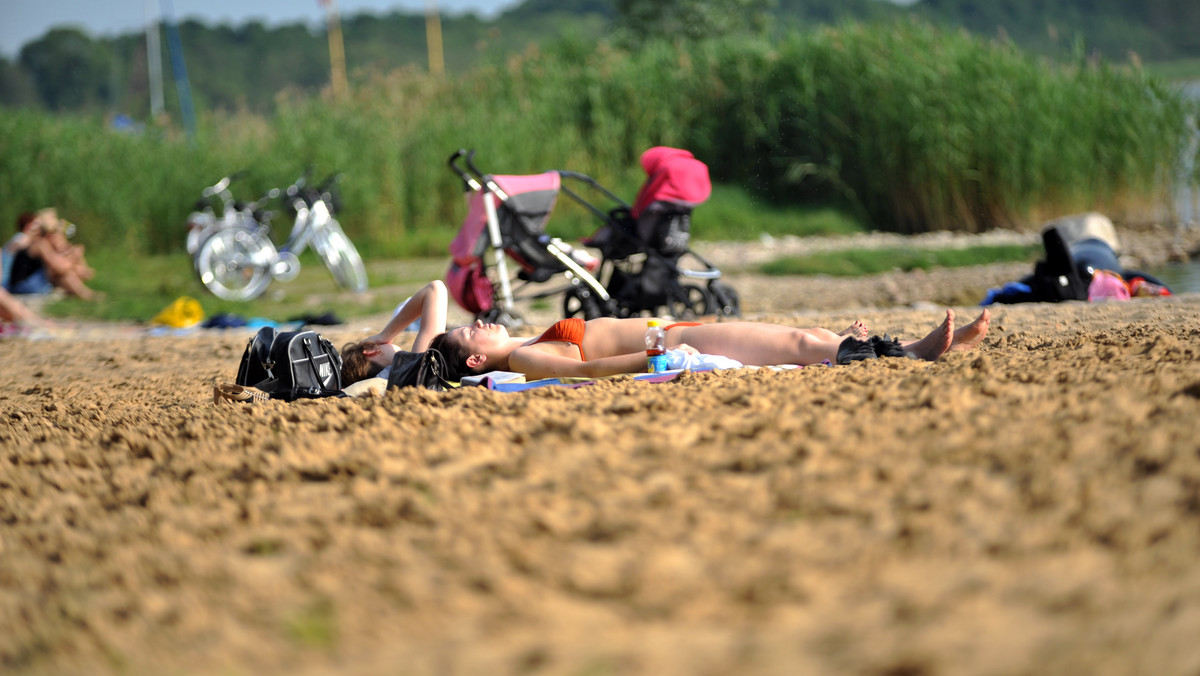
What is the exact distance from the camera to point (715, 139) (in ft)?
49.7

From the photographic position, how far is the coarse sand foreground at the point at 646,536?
1487 millimetres

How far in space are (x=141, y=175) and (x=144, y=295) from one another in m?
3.64

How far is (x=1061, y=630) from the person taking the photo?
4.74 ft

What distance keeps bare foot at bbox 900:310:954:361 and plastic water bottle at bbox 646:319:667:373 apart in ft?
2.96

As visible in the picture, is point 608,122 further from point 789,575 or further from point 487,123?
point 789,575

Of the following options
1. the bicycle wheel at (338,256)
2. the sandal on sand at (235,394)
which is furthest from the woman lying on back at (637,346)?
the bicycle wheel at (338,256)

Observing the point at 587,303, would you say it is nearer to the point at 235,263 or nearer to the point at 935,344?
the point at 935,344

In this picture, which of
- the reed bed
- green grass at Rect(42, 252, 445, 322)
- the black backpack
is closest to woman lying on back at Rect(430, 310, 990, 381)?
the black backpack

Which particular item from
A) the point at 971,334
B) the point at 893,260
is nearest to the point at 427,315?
the point at 971,334

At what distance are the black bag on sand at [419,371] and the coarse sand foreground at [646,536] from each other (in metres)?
0.77

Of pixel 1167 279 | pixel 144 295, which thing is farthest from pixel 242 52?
pixel 1167 279

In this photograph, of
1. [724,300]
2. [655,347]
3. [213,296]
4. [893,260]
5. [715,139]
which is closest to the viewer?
[655,347]

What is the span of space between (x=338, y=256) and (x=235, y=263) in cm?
104

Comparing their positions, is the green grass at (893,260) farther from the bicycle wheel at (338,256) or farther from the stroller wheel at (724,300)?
the bicycle wheel at (338,256)
